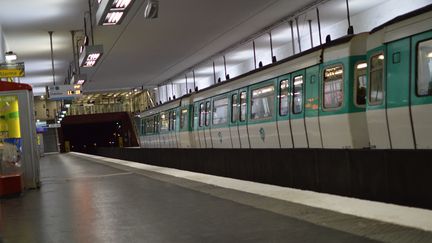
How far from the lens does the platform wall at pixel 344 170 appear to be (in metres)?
7.87

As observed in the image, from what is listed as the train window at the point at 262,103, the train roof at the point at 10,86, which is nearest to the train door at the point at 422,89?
the train window at the point at 262,103

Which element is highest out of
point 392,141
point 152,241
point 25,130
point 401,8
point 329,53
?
point 401,8

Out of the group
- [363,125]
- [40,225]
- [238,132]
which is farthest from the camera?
[238,132]

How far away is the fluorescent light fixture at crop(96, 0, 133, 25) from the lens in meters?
11.1

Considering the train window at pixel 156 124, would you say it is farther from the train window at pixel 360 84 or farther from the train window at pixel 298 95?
the train window at pixel 360 84

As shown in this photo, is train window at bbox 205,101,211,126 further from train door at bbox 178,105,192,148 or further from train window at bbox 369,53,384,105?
train window at bbox 369,53,384,105

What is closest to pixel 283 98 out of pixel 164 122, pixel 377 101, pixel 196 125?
pixel 377 101

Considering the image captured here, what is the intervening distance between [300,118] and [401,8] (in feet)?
22.7

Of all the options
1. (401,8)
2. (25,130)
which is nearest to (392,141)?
(25,130)

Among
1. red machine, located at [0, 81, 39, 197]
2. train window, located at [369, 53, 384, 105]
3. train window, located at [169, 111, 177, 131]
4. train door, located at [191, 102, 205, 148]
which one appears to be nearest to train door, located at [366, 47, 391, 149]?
train window, located at [369, 53, 384, 105]

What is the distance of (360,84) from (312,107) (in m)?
1.99

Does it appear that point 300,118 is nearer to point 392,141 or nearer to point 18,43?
point 392,141

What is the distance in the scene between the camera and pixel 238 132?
20.3 meters

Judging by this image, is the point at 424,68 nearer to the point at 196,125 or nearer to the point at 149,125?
the point at 196,125
